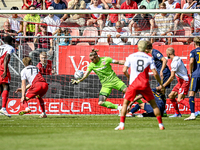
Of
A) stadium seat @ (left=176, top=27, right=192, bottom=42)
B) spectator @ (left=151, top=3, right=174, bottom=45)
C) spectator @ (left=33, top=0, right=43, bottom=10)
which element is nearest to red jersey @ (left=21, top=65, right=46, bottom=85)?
spectator @ (left=151, top=3, right=174, bottom=45)

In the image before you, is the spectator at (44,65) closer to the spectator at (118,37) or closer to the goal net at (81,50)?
the goal net at (81,50)

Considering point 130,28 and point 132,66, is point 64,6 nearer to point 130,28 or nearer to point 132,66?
point 130,28

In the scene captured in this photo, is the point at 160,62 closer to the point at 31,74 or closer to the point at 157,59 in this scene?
the point at 157,59

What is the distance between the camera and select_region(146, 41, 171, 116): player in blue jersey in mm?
11705

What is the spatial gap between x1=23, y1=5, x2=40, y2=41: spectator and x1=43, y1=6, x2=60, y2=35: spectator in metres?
0.37

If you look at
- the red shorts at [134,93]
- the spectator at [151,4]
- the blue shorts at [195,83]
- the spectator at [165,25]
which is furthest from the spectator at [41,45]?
the red shorts at [134,93]

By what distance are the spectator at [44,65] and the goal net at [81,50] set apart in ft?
0.17

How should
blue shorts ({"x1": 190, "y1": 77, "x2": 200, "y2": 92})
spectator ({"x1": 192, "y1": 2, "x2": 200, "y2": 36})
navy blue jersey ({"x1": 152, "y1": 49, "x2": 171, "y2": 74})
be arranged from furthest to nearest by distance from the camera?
spectator ({"x1": 192, "y1": 2, "x2": 200, "y2": 36}) < navy blue jersey ({"x1": 152, "y1": 49, "x2": 171, "y2": 74}) < blue shorts ({"x1": 190, "y1": 77, "x2": 200, "y2": 92})

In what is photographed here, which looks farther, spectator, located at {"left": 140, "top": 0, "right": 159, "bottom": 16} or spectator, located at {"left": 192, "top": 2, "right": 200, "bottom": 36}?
spectator, located at {"left": 140, "top": 0, "right": 159, "bottom": 16}

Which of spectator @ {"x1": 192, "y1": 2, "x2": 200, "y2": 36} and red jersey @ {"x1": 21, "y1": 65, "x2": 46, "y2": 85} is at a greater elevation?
spectator @ {"x1": 192, "y1": 2, "x2": 200, "y2": 36}

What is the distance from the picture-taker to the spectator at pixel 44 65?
13948mm

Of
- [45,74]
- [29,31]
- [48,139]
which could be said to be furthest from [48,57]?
[48,139]

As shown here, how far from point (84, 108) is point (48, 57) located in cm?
232

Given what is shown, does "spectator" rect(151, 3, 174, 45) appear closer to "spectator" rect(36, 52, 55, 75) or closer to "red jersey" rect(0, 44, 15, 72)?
"spectator" rect(36, 52, 55, 75)
